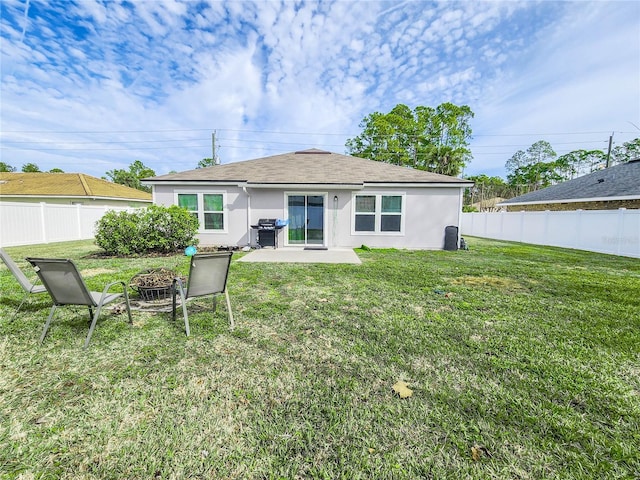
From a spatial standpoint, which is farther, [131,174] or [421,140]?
[131,174]

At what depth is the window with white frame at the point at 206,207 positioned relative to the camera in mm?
10977

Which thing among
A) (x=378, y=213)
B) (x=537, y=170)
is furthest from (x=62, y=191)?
(x=537, y=170)

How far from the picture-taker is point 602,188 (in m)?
14.5

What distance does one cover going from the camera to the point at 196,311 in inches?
163

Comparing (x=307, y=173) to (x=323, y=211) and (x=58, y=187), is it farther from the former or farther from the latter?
(x=58, y=187)

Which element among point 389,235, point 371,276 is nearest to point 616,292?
point 371,276

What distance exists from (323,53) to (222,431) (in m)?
15.8

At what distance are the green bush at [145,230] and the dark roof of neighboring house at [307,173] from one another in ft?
7.28

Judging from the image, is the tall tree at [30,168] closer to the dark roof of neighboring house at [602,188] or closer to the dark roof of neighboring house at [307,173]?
the dark roof of neighboring house at [307,173]

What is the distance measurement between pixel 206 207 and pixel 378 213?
A: 283 inches

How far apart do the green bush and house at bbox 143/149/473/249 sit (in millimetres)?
1597

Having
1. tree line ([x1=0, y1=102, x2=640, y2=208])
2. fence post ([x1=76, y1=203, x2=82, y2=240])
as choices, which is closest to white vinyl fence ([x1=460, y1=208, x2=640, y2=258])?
tree line ([x1=0, y1=102, x2=640, y2=208])

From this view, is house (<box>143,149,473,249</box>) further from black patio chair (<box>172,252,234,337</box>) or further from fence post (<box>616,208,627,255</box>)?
black patio chair (<box>172,252,234,337</box>)

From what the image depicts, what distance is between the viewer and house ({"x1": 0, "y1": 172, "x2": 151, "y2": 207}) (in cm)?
1825
